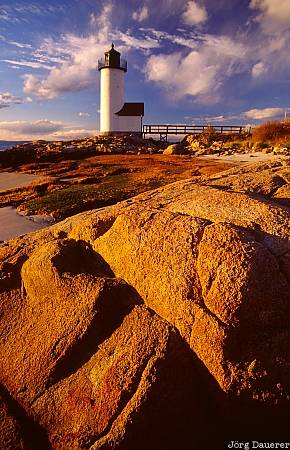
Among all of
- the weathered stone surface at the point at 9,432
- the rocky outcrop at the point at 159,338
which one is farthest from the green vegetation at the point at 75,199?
the weathered stone surface at the point at 9,432

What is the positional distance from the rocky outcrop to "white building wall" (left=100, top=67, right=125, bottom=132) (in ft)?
172

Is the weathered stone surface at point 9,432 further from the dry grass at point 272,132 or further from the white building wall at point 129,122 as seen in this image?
the white building wall at point 129,122

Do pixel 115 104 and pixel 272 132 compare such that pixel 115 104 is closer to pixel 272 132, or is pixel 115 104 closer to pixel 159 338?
pixel 272 132

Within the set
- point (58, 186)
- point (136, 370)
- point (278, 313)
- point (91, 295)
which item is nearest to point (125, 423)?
point (136, 370)

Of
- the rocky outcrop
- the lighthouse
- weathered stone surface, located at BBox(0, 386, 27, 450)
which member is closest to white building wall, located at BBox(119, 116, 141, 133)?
the lighthouse

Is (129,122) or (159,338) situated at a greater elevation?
(129,122)

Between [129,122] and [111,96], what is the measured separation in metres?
3.92

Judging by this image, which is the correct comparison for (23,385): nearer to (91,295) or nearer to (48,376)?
(48,376)

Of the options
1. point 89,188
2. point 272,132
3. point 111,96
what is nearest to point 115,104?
point 111,96

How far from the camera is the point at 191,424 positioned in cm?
335

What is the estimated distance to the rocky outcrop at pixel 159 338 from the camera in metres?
3.33

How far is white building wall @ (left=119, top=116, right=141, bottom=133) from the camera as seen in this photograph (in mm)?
55484

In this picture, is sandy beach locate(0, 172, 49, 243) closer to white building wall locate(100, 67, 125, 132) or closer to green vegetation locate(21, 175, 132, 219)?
green vegetation locate(21, 175, 132, 219)

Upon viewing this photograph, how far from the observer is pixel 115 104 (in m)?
54.7
